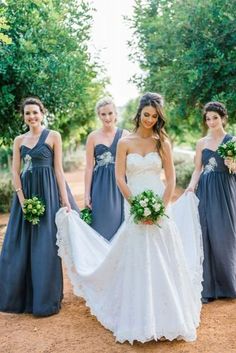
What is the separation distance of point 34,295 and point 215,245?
2705 millimetres

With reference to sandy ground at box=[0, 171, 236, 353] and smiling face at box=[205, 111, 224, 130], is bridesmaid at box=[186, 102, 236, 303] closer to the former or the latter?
smiling face at box=[205, 111, 224, 130]

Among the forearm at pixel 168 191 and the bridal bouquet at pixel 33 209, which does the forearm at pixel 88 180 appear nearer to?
the bridal bouquet at pixel 33 209

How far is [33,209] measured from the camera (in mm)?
6496

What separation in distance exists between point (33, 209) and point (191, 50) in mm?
6824

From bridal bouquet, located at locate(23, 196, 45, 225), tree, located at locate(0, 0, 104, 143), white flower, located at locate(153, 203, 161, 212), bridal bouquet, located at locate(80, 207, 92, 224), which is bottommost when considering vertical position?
bridal bouquet, located at locate(80, 207, 92, 224)

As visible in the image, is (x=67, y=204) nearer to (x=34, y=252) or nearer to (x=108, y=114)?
(x=34, y=252)

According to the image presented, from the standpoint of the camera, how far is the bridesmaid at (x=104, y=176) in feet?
24.4

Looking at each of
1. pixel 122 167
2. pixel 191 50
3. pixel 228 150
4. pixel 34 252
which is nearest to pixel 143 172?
pixel 122 167

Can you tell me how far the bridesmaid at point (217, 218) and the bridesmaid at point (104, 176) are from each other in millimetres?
1214

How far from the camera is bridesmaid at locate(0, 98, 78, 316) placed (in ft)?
21.7

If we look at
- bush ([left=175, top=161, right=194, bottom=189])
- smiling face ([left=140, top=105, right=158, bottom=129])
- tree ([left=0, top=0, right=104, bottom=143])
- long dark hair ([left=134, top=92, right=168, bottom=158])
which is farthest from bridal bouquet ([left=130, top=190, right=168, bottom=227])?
bush ([left=175, top=161, right=194, bottom=189])

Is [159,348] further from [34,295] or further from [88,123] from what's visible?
[88,123]

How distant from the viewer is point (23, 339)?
230 inches

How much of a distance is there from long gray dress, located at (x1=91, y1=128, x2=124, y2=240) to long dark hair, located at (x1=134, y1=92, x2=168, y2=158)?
191 cm
